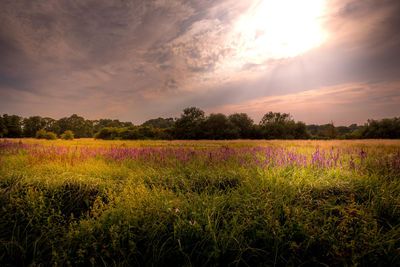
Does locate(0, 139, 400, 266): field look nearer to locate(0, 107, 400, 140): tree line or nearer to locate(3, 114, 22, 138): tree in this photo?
locate(0, 107, 400, 140): tree line

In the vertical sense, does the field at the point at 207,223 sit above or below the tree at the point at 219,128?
below

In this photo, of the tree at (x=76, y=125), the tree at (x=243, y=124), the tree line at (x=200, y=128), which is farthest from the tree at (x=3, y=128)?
the tree at (x=243, y=124)

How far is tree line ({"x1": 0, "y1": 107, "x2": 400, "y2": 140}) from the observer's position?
31.3 meters

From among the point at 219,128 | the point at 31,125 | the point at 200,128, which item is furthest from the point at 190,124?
the point at 31,125

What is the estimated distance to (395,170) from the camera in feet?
13.9

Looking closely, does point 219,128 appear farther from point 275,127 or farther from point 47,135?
point 47,135

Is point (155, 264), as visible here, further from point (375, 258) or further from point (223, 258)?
point (375, 258)

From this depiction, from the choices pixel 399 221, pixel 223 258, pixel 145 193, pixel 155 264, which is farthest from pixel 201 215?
pixel 399 221

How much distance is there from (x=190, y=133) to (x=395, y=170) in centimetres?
3932

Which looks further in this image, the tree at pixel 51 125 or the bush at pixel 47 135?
the tree at pixel 51 125

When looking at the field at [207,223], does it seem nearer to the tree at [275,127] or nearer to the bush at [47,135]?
the bush at [47,135]

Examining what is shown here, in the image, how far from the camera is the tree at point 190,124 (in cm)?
4328

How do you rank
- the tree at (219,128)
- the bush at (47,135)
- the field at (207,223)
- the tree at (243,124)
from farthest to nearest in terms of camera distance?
1. the tree at (243,124)
2. the tree at (219,128)
3. the bush at (47,135)
4. the field at (207,223)

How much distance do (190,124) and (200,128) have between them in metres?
3.20
